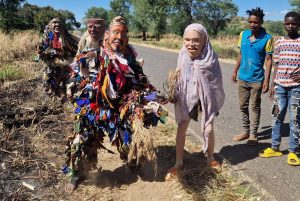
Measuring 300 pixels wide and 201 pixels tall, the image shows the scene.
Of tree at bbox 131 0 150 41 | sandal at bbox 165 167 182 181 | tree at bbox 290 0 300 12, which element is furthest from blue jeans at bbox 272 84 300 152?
tree at bbox 131 0 150 41

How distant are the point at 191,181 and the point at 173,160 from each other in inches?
27.3

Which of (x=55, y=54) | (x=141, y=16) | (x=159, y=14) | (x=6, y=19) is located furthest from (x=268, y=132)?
(x=141, y=16)

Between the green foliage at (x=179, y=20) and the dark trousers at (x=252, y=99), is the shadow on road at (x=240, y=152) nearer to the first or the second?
the dark trousers at (x=252, y=99)

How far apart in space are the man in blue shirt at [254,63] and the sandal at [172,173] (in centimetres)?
150

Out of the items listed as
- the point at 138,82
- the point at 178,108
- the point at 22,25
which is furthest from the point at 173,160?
the point at 22,25

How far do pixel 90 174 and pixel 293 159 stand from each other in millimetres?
2623

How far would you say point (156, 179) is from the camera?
4234 millimetres

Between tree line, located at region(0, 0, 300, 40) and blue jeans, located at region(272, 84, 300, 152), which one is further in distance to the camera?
tree line, located at region(0, 0, 300, 40)

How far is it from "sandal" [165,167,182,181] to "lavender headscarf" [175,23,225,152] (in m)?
0.64

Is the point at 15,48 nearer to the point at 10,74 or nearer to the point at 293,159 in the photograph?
the point at 10,74

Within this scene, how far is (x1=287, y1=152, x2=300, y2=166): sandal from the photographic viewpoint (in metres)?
4.45

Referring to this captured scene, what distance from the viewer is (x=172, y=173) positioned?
420 cm

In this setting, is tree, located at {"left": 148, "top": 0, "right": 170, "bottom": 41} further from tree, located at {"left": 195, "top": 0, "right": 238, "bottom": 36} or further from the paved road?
the paved road

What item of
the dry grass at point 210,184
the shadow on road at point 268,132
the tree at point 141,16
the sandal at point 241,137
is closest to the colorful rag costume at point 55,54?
the dry grass at point 210,184
